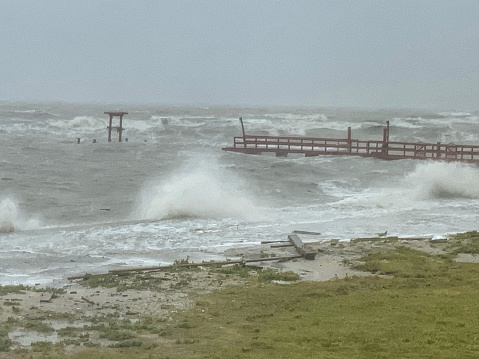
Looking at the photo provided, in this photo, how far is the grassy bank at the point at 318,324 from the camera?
26.8ft

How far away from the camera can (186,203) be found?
75.7ft

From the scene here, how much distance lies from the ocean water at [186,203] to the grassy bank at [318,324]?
3593 millimetres

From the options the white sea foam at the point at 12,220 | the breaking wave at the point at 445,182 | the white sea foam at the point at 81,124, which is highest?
the white sea foam at the point at 81,124

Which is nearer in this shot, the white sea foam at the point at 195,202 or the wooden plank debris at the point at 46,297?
the wooden plank debris at the point at 46,297

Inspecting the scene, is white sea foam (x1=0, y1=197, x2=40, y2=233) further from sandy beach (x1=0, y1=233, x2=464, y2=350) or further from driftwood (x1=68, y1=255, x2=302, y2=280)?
driftwood (x1=68, y1=255, x2=302, y2=280)

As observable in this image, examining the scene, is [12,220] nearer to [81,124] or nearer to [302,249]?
[302,249]

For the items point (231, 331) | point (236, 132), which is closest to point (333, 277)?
point (231, 331)

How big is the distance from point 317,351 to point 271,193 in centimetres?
2111

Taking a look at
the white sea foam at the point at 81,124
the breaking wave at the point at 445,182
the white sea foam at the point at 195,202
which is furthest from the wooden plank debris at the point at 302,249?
the white sea foam at the point at 81,124

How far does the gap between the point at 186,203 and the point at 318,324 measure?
46.0 ft

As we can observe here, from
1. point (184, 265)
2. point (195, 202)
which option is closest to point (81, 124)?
point (195, 202)

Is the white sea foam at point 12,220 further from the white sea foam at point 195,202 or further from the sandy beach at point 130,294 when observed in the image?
the sandy beach at point 130,294

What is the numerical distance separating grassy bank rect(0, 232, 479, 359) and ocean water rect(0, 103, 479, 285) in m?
3.59

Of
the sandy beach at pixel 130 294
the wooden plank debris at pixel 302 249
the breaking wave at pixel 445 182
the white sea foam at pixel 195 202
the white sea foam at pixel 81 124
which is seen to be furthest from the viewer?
the white sea foam at pixel 81 124
